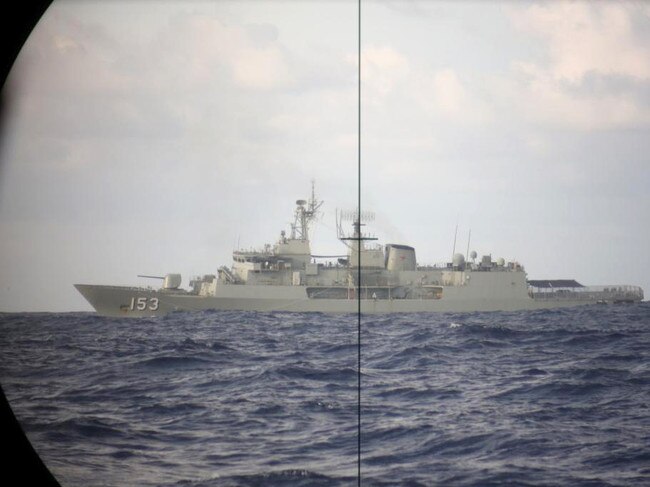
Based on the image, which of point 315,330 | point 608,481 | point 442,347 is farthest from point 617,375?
point 315,330

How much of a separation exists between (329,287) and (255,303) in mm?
1944

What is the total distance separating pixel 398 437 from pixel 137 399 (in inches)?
85.1

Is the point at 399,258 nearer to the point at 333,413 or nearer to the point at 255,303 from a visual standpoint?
the point at 255,303

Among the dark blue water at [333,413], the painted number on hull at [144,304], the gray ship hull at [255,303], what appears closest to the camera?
the dark blue water at [333,413]

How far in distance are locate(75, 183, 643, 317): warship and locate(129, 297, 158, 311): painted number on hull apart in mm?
26

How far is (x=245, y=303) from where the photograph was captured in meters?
20.2

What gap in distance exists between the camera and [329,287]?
67.4 ft

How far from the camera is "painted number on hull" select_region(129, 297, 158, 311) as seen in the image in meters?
20.4

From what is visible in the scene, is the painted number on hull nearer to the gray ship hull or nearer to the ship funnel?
the gray ship hull

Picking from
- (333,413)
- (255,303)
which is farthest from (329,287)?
(333,413)

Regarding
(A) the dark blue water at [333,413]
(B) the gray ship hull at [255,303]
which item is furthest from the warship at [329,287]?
(A) the dark blue water at [333,413]

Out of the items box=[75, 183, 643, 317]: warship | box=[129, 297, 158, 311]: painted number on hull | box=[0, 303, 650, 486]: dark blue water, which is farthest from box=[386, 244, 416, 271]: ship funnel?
box=[0, 303, 650, 486]: dark blue water

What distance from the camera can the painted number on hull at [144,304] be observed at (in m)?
20.4

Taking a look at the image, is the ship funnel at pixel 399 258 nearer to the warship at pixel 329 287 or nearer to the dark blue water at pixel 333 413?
→ the warship at pixel 329 287
